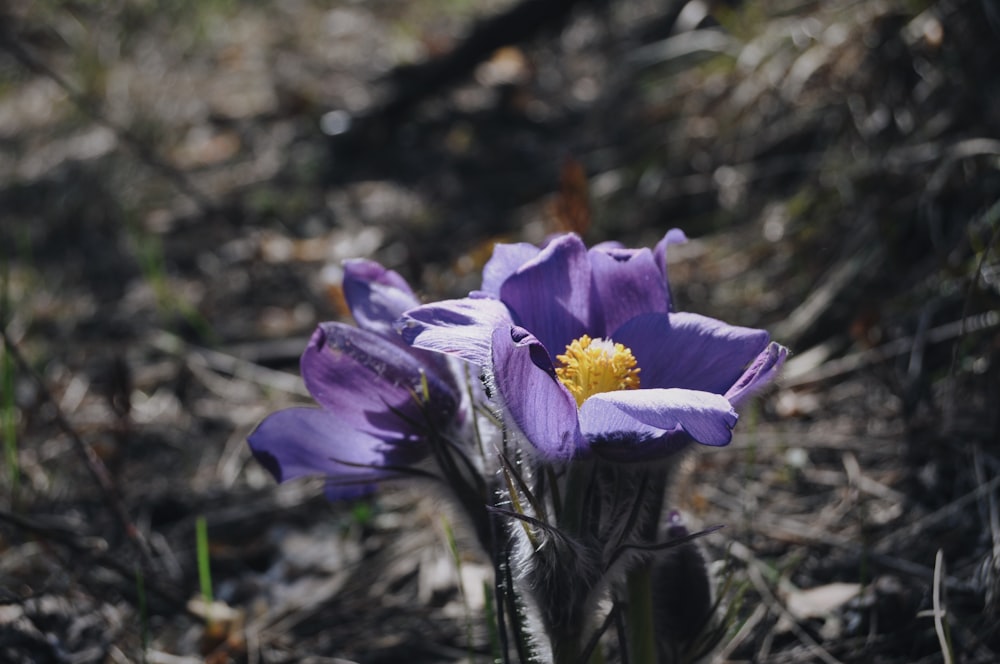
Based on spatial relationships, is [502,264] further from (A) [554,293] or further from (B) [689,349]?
(B) [689,349]

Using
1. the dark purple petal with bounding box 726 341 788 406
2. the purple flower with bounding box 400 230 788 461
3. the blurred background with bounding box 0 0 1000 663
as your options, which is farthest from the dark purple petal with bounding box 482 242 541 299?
the blurred background with bounding box 0 0 1000 663

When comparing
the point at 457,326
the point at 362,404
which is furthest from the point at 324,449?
the point at 457,326

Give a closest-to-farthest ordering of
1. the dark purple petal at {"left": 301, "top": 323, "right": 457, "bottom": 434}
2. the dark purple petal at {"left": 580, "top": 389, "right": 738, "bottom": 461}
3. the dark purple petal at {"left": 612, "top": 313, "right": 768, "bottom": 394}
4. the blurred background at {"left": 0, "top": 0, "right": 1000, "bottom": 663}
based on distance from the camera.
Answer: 1. the dark purple petal at {"left": 580, "top": 389, "right": 738, "bottom": 461}
2. the dark purple petal at {"left": 612, "top": 313, "right": 768, "bottom": 394}
3. the dark purple petal at {"left": 301, "top": 323, "right": 457, "bottom": 434}
4. the blurred background at {"left": 0, "top": 0, "right": 1000, "bottom": 663}

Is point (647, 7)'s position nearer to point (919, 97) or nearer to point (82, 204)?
point (919, 97)

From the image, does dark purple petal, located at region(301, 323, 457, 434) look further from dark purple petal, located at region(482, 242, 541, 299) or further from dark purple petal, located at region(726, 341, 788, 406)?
dark purple petal, located at region(726, 341, 788, 406)

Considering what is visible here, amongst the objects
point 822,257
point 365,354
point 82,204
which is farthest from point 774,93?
point 82,204

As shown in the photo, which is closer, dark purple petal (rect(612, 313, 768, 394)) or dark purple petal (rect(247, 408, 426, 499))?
dark purple petal (rect(612, 313, 768, 394))
